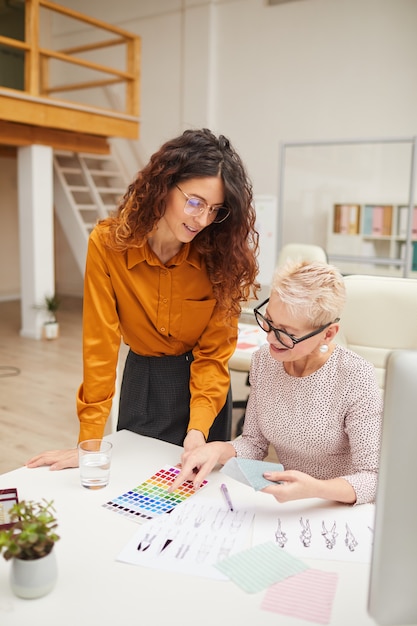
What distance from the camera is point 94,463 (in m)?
1.40

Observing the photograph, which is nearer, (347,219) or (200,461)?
(200,461)

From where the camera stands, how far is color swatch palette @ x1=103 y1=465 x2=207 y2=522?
1.28 meters

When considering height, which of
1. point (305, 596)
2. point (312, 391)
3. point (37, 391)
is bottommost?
point (37, 391)

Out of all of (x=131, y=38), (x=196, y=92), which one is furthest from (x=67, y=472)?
(x=196, y=92)

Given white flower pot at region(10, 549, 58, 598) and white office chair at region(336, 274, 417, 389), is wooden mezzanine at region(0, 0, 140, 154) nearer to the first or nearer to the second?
white office chair at region(336, 274, 417, 389)

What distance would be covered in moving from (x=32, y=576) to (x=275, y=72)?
6796 millimetres

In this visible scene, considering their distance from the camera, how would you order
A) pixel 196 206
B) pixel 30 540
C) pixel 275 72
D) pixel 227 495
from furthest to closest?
pixel 275 72 → pixel 196 206 → pixel 227 495 → pixel 30 540

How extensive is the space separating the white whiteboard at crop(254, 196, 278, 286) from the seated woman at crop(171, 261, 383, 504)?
450 cm

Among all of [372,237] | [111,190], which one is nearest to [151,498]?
[372,237]

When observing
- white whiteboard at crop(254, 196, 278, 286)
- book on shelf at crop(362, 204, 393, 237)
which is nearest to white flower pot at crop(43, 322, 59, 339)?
white whiteboard at crop(254, 196, 278, 286)

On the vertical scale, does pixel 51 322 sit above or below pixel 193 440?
below

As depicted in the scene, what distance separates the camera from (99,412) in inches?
64.9

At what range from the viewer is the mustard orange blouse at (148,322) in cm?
166

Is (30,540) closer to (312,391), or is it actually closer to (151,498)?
(151,498)
